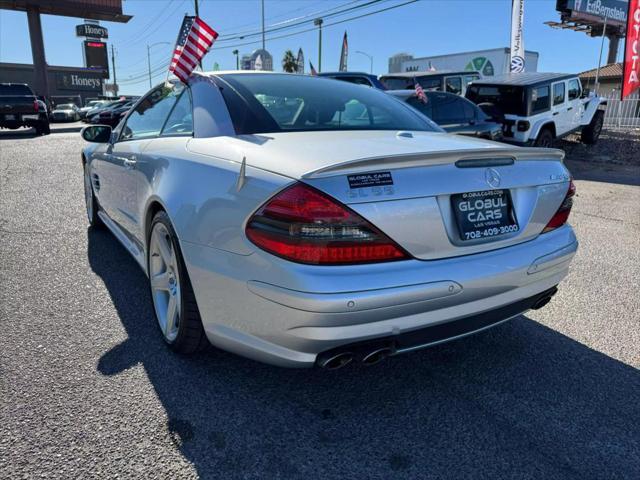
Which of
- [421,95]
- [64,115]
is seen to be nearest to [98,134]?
[421,95]

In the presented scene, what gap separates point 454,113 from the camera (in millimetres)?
9461

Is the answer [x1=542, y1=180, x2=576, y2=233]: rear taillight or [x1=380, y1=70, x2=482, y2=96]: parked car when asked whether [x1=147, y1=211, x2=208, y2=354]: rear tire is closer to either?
[x1=542, y1=180, x2=576, y2=233]: rear taillight

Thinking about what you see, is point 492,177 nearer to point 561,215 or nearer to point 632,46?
point 561,215

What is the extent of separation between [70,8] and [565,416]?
167 feet

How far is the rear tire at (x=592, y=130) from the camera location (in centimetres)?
1363

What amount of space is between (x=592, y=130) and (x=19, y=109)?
58.3ft

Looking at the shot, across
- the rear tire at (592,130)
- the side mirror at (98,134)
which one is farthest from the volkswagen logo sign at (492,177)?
the rear tire at (592,130)

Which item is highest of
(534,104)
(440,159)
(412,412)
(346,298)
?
(534,104)

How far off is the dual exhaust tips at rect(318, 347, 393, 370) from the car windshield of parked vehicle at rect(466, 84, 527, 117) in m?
10.0

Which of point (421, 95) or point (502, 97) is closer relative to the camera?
point (421, 95)

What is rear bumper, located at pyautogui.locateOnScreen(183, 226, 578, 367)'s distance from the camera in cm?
183

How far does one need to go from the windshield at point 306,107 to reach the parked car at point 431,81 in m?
10.6

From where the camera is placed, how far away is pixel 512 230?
2264mm

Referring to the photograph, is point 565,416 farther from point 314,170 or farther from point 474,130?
point 474,130
